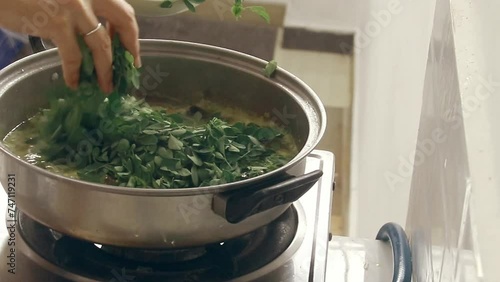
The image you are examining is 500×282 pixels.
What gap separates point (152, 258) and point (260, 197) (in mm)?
156

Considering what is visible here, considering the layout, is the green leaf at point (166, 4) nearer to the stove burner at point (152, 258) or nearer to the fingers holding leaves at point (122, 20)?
the fingers holding leaves at point (122, 20)

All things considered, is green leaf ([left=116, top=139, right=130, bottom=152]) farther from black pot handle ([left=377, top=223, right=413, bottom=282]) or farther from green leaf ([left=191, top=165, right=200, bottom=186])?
black pot handle ([left=377, top=223, right=413, bottom=282])

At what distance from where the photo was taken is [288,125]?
82 cm

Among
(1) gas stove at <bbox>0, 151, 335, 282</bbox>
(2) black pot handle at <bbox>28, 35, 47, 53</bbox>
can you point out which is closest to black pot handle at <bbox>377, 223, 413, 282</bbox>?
(1) gas stove at <bbox>0, 151, 335, 282</bbox>

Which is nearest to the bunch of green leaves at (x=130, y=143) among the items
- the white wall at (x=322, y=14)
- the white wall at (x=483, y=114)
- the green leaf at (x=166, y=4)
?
the green leaf at (x=166, y=4)

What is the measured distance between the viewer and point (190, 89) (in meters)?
0.86

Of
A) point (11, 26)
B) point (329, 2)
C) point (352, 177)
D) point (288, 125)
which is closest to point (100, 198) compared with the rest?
point (11, 26)

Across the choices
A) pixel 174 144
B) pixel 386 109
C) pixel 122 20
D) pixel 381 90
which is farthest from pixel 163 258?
pixel 381 90

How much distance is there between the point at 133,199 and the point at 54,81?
0.26 metres

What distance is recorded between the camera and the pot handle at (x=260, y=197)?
1.95 feet

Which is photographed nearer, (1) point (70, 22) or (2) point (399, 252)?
(1) point (70, 22)

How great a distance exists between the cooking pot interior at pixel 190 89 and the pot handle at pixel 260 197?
0.41ft

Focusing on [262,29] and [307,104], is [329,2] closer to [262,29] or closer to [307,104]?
[262,29]

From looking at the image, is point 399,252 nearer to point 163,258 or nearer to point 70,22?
point 163,258
